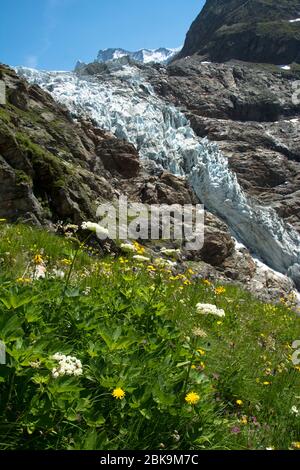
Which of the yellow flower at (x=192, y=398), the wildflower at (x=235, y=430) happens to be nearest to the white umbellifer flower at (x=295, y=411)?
the wildflower at (x=235, y=430)

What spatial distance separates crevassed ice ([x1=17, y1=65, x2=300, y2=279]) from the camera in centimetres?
7200

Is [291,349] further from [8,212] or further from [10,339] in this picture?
[8,212]

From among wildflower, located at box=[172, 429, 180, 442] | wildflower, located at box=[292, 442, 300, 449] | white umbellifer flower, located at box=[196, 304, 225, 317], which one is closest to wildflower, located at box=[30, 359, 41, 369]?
wildflower, located at box=[172, 429, 180, 442]

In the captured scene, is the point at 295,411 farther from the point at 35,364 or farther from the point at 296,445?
the point at 35,364

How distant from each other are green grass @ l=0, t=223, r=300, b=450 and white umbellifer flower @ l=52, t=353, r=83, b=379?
Answer: 0.04 metres

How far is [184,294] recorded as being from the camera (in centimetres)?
726

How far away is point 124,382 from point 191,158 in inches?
3002

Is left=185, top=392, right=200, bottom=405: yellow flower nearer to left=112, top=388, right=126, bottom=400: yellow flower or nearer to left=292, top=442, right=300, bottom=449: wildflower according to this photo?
left=112, top=388, right=126, bottom=400: yellow flower

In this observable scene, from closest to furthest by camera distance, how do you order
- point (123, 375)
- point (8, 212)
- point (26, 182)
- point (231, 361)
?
point (123, 375) → point (231, 361) → point (8, 212) → point (26, 182)

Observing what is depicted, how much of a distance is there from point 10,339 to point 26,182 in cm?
1452

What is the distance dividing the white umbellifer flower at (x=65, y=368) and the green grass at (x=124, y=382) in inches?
1.6

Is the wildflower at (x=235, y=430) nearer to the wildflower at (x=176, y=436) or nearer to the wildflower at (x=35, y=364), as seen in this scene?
the wildflower at (x=176, y=436)

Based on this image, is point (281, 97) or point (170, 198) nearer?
point (170, 198)

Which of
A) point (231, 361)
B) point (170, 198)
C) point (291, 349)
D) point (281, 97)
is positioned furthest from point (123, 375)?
point (281, 97)
